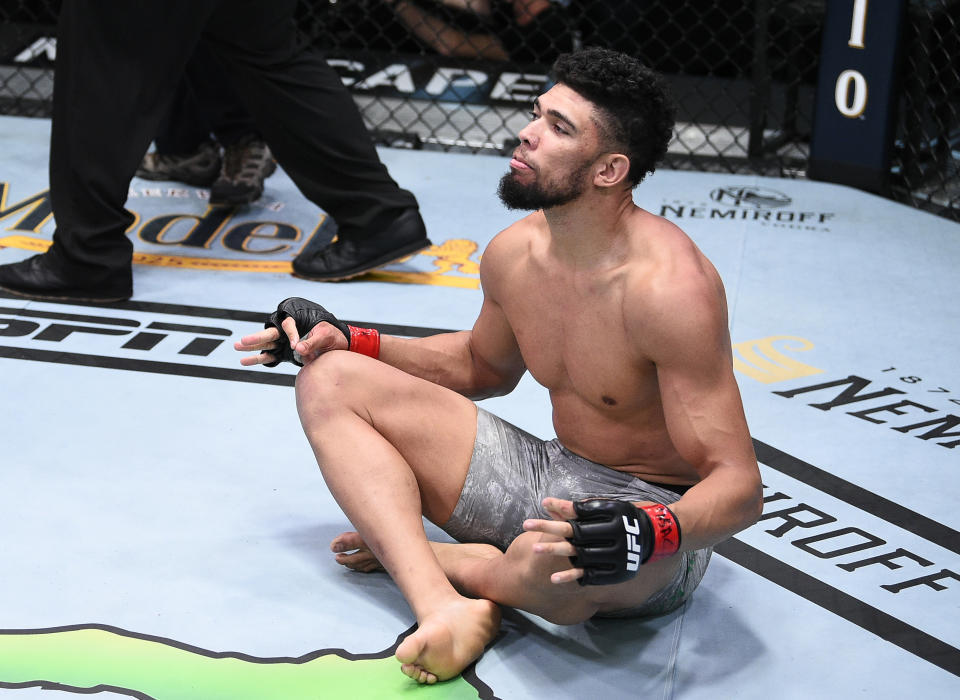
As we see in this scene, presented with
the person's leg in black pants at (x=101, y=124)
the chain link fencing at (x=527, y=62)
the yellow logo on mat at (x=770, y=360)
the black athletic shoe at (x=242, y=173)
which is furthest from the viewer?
the chain link fencing at (x=527, y=62)

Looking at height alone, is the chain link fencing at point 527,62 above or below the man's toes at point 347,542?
above

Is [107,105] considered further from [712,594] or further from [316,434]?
[712,594]

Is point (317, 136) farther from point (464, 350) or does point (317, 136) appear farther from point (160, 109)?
point (464, 350)

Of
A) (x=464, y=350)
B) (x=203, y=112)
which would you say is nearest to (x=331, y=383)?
(x=464, y=350)

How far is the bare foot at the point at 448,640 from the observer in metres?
1.30

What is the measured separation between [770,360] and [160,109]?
4.32 ft

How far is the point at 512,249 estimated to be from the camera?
1481mm

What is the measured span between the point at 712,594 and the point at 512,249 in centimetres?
52

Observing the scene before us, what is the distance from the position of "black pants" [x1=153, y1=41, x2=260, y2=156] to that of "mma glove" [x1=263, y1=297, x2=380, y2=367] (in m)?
1.54

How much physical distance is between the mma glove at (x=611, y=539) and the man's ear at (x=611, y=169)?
38 cm

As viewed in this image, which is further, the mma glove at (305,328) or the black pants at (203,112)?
the black pants at (203,112)

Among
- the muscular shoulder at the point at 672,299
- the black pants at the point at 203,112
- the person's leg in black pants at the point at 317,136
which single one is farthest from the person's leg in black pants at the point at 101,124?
the muscular shoulder at the point at 672,299

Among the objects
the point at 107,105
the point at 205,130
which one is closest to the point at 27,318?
the point at 107,105

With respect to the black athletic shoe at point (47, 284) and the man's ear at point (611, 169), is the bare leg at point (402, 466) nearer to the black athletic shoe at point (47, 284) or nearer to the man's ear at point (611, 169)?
the man's ear at point (611, 169)
